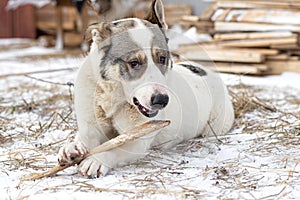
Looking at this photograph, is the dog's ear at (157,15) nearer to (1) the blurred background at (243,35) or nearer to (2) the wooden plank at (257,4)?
(1) the blurred background at (243,35)

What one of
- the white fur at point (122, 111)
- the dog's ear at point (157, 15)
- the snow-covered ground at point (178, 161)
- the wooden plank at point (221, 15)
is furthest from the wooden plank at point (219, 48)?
the dog's ear at point (157, 15)

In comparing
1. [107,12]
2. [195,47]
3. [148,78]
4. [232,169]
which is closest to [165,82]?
[148,78]

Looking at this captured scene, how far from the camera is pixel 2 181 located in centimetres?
244

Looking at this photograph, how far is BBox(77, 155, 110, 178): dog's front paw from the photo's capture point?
248 centimetres

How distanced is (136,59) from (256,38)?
15.1ft

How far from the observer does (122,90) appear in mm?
2658

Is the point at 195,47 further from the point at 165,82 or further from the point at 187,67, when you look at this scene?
the point at 165,82

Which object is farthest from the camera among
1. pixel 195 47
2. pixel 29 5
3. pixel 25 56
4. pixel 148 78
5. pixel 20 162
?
pixel 29 5

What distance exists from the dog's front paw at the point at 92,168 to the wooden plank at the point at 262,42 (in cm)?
470

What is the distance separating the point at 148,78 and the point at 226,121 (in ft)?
4.10

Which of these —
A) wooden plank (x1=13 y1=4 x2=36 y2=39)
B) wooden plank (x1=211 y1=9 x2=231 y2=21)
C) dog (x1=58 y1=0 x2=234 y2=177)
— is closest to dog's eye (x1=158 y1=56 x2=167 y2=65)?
dog (x1=58 y1=0 x2=234 y2=177)

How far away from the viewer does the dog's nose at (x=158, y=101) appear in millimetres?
2436

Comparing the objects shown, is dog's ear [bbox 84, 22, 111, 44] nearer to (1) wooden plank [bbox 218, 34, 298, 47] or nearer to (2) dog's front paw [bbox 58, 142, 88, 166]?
(2) dog's front paw [bbox 58, 142, 88, 166]

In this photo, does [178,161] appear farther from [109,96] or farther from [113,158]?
[109,96]
